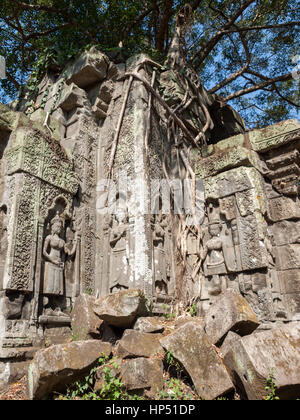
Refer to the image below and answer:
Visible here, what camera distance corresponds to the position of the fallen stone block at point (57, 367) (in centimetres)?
326

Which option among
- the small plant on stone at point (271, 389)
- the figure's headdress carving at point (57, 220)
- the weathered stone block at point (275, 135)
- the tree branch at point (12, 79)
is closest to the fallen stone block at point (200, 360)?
the small plant on stone at point (271, 389)

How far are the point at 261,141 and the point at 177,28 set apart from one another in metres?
4.66

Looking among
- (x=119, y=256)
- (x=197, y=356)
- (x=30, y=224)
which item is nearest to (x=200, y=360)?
(x=197, y=356)

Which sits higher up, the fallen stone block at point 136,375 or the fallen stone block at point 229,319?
the fallen stone block at point 229,319

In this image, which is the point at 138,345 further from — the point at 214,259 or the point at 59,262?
the point at 214,259

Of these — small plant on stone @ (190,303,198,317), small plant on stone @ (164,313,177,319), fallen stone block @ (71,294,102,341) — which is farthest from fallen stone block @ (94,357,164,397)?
small plant on stone @ (190,303,198,317)

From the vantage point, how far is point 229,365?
3.28 meters

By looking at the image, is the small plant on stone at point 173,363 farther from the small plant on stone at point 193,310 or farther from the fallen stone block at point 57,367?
the small plant on stone at point 193,310

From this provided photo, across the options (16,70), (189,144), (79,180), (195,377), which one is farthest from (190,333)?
(16,70)

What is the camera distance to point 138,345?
149 inches

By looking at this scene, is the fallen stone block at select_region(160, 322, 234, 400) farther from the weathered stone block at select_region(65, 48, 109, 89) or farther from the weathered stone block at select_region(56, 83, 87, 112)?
the weathered stone block at select_region(65, 48, 109, 89)

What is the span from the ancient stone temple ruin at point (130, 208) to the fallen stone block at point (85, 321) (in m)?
0.43
